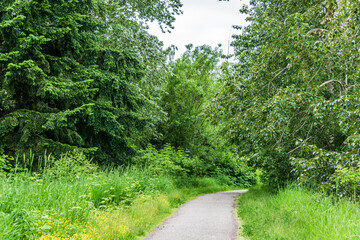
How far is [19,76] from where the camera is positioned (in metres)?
9.18

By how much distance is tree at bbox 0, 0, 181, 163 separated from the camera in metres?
8.95

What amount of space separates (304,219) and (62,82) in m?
8.23

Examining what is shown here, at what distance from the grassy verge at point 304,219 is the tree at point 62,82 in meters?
6.24

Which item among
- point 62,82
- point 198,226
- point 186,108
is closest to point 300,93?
point 198,226

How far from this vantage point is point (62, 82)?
9344 mm

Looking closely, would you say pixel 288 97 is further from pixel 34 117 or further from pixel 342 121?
pixel 34 117

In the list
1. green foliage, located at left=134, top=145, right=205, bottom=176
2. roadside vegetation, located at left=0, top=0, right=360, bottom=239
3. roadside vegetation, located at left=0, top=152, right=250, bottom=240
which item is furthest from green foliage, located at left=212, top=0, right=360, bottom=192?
green foliage, located at left=134, top=145, right=205, bottom=176

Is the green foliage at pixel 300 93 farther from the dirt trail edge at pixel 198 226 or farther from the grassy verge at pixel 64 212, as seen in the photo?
the grassy verge at pixel 64 212

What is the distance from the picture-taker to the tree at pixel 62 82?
8953mm

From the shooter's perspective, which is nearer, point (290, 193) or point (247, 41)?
point (290, 193)

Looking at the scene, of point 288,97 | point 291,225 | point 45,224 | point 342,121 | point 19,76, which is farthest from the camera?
point 19,76

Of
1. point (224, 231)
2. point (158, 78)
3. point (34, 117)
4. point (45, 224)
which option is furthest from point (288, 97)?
point (158, 78)

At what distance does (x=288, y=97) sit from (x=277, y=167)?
4459 mm

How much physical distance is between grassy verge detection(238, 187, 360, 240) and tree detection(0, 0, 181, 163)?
624 cm
